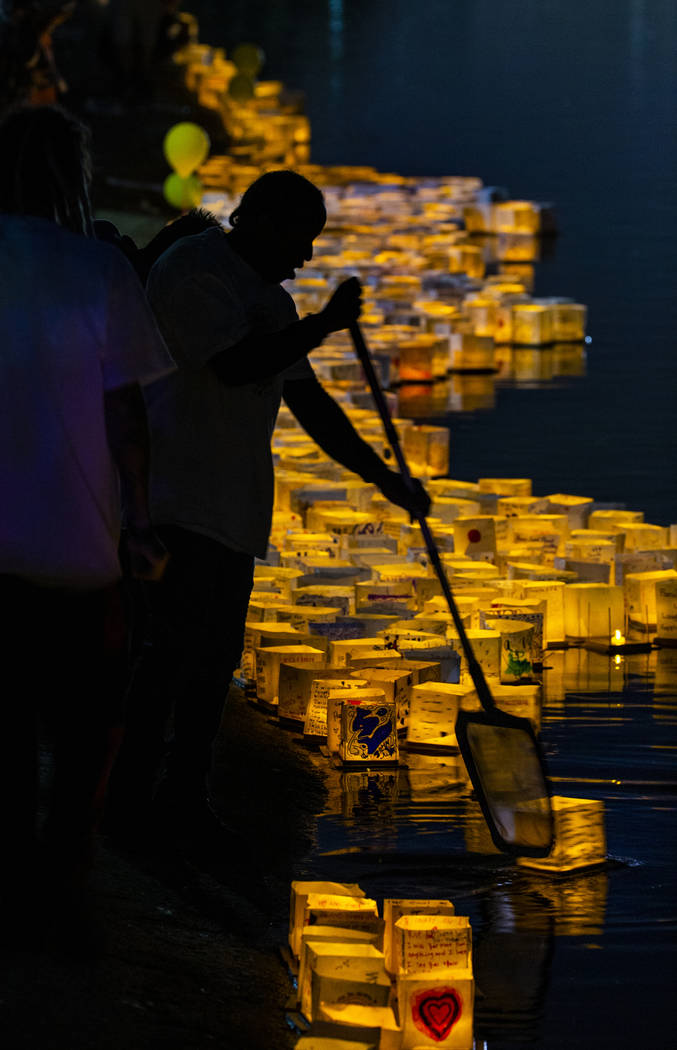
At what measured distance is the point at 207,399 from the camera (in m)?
3.37

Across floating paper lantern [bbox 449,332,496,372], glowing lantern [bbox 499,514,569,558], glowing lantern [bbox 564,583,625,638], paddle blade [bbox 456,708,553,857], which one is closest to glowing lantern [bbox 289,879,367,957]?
paddle blade [bbox 456,708,553,857]

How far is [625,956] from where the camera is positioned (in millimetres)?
3299

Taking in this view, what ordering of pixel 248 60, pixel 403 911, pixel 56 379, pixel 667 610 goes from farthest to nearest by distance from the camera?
pixel 248 60 → pixel 667 610 → pixel 403 911 → pixel 56 379

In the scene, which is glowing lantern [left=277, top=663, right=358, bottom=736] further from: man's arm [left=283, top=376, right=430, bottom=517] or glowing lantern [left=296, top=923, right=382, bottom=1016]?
glowing lantern [left=296, top=923, right=382, bottom=1016]

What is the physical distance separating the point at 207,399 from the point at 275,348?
0.14m

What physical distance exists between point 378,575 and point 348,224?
1029 centimetres

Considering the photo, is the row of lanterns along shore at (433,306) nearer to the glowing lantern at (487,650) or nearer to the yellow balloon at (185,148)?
the yellow balloon at (185,148)

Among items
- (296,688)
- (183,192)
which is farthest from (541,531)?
(183,192)

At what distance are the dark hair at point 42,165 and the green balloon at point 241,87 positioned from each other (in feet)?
64.7

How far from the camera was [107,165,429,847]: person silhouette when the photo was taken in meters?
3.32

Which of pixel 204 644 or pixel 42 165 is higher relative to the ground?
Result: pixel 42 165

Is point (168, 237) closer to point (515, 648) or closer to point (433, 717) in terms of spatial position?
point (433, 717)

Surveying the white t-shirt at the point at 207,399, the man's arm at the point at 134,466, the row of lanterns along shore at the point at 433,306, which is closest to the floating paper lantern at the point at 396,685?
the white t-shirt at the point at 207,399

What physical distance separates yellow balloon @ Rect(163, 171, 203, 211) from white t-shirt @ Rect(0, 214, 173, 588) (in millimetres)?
12669
